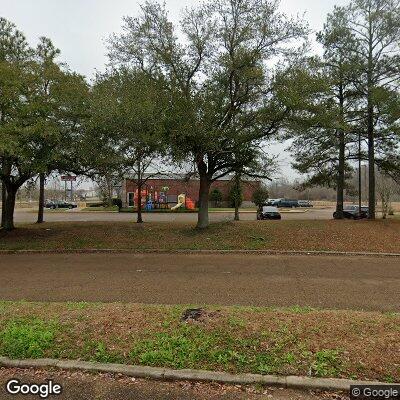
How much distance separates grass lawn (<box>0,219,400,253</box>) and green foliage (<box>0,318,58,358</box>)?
378 inches

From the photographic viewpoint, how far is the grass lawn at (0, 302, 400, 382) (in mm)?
4195

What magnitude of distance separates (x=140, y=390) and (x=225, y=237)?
12.2m

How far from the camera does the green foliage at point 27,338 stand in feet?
14.9

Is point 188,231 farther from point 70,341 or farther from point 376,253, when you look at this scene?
point 70,341

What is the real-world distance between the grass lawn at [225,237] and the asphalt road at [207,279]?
3.87 ft

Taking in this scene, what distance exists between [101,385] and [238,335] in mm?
1749

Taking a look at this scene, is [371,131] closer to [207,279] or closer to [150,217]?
[207,279]

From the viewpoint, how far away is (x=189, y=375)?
4039 mm

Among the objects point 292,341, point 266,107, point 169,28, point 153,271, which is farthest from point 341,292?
point 169,28

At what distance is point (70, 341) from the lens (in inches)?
190

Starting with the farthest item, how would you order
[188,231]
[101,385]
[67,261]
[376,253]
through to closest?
[188,231] < [376,253] < [67,261] < [101,385]

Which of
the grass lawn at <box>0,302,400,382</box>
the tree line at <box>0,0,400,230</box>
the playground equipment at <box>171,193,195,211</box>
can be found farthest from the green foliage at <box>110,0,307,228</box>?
the playground equipment at <box>171,193,195,211</box>

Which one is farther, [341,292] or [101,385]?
[341,292]

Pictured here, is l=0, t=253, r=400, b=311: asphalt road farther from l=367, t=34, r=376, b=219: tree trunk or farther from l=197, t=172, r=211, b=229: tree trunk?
l=367, t=34, r=376, b=219: tree trunk
